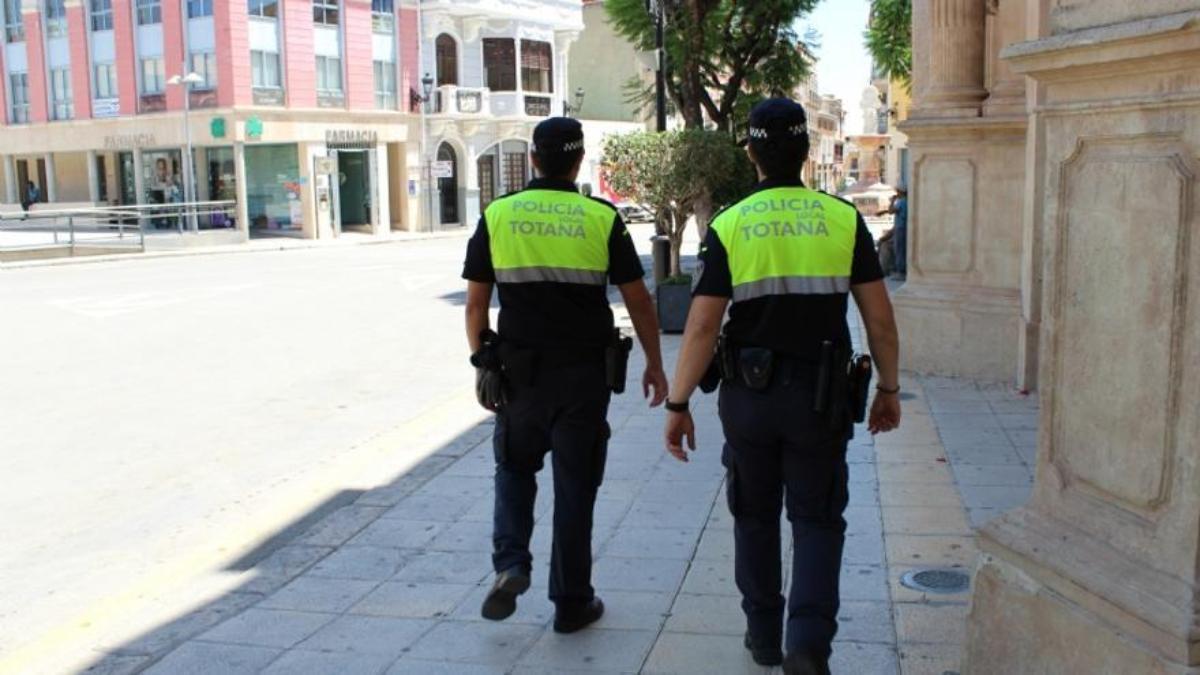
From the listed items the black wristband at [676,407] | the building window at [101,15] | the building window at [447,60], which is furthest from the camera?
the building window at [447,60]

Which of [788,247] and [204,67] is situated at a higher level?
[204,67]

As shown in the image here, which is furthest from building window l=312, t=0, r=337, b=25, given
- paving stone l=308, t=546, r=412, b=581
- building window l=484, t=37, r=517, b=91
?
paving stone l=308, t=546, r=412, b=581

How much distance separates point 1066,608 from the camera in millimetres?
3199

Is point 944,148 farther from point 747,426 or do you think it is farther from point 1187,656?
point 1187,656

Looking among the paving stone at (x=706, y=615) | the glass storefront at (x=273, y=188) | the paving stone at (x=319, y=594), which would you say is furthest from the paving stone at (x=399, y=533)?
the glass storefront at (x=273, y=188)

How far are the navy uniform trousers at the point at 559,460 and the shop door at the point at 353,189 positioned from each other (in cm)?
3782

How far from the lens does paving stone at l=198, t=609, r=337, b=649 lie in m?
4.52

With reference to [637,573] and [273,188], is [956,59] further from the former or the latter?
[273,188]

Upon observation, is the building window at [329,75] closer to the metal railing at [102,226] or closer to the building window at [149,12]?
the building window at [149,12]

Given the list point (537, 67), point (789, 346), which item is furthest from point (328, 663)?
point (537, 67)

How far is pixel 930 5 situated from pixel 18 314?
12.2 meters

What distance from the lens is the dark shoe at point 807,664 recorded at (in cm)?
366

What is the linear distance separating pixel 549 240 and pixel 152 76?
1514 inches

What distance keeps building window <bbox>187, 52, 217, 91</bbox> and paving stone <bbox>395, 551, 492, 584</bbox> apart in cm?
3476
